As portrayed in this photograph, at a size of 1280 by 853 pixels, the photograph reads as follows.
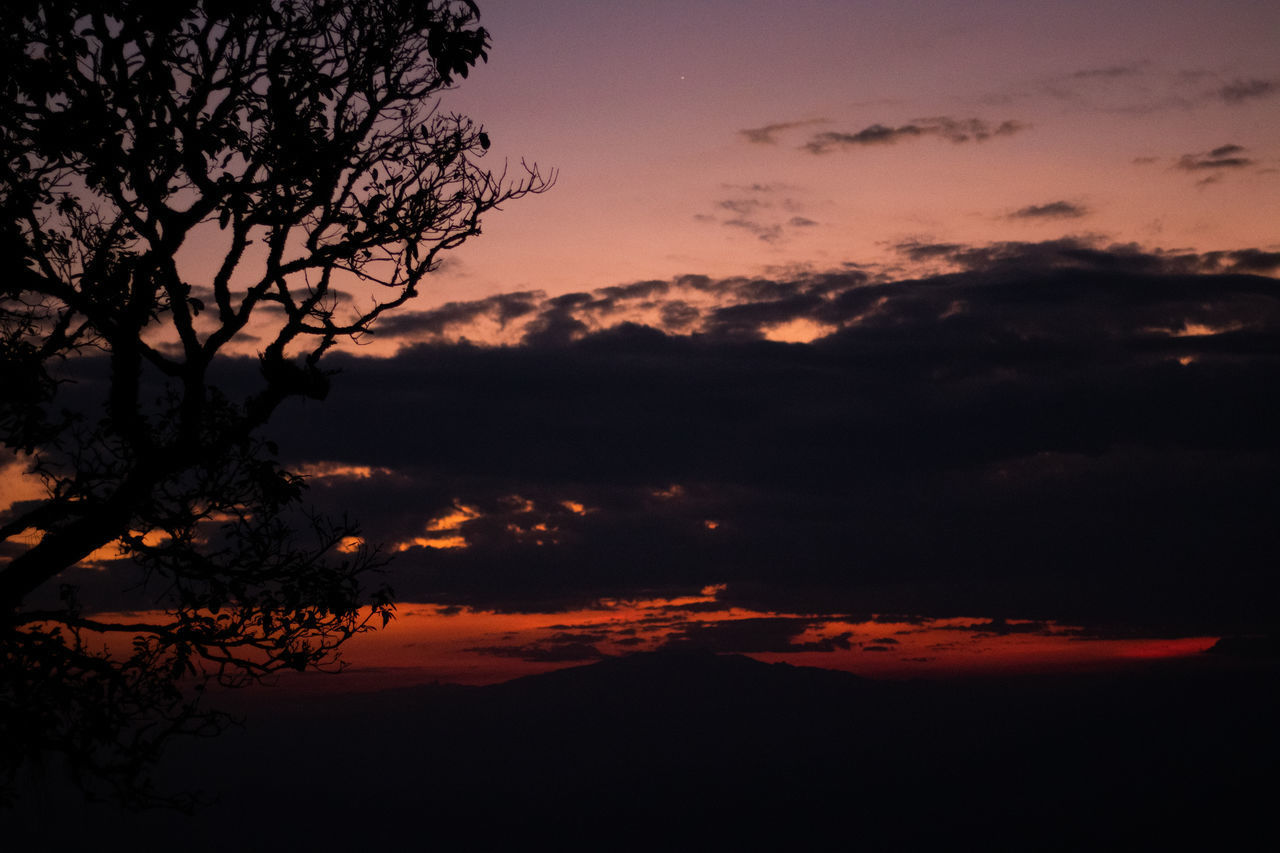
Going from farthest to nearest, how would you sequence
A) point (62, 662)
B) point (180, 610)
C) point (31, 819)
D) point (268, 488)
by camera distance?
point (268, 488), point (180, 610), point (62, 662), point (31, 819)

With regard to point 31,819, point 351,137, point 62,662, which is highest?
point 351,137

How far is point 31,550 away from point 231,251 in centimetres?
435

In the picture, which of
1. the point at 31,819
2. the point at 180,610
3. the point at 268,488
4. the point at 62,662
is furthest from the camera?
the point at 268,488

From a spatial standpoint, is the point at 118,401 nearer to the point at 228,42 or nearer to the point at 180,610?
the point at 180,610

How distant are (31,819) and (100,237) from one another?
818cm

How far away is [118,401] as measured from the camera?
43.5ft

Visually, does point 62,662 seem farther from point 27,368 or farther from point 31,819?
point 27,368

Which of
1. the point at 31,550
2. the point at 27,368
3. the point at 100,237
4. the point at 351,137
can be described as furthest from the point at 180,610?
the point at 351,137

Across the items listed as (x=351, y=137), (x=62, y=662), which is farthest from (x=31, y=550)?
(x=351, y=137)

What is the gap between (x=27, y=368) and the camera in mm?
14547

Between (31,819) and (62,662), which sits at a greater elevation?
(62,662)

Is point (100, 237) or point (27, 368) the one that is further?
point (100, 237)

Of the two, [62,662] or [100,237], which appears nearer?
[62,662]

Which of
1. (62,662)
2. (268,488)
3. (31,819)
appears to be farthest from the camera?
(268,488)
